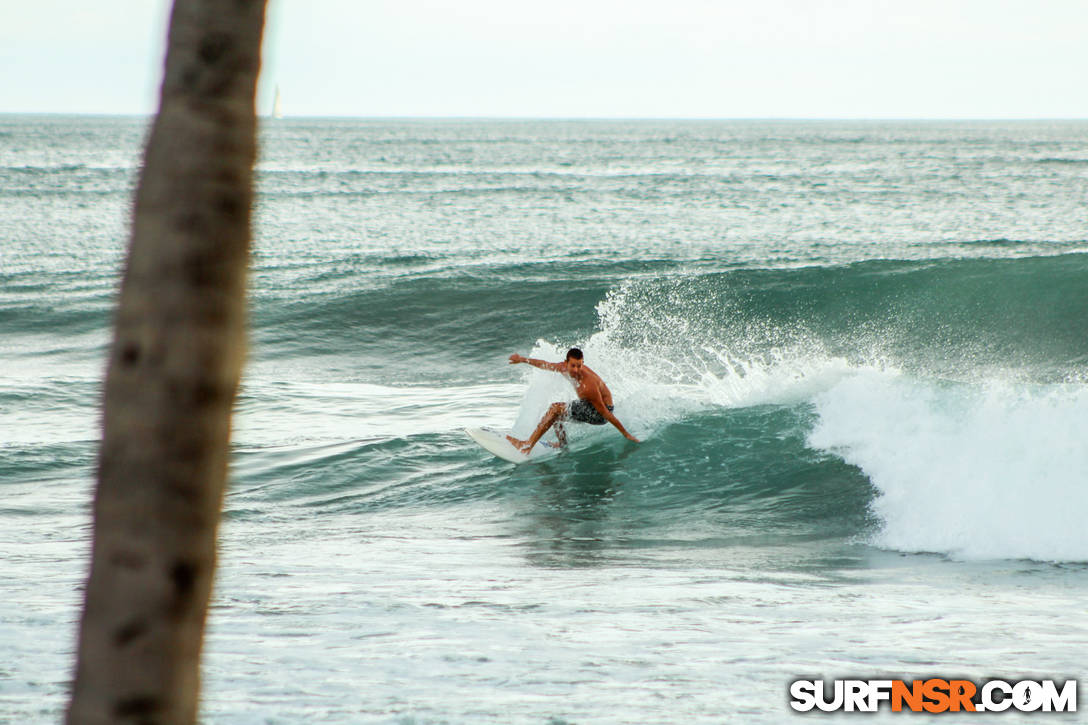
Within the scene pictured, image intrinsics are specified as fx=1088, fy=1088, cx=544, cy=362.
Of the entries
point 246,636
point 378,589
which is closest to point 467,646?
point 246,636

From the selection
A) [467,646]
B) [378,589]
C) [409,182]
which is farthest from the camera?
[409,182]

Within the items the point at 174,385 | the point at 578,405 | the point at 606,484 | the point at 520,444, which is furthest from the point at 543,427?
the point at 174,385

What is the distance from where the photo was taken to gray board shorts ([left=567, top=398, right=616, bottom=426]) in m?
11.5

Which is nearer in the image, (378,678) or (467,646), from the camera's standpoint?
(378,678)

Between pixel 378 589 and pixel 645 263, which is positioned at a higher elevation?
pixel 645 263

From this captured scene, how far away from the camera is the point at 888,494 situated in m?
9.60

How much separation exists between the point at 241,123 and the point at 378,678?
3417 mm

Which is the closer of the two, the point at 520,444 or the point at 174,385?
the point at 174,385

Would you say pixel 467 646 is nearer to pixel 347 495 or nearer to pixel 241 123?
pixel 241 123

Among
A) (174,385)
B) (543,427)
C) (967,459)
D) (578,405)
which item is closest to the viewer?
(174,385)

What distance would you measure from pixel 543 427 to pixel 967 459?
4225mm

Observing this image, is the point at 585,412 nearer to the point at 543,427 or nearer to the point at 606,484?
the point at 543,427

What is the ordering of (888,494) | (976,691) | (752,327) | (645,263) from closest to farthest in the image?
(976,691), (888,494), (752,327), (645,263)

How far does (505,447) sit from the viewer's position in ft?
38.0
